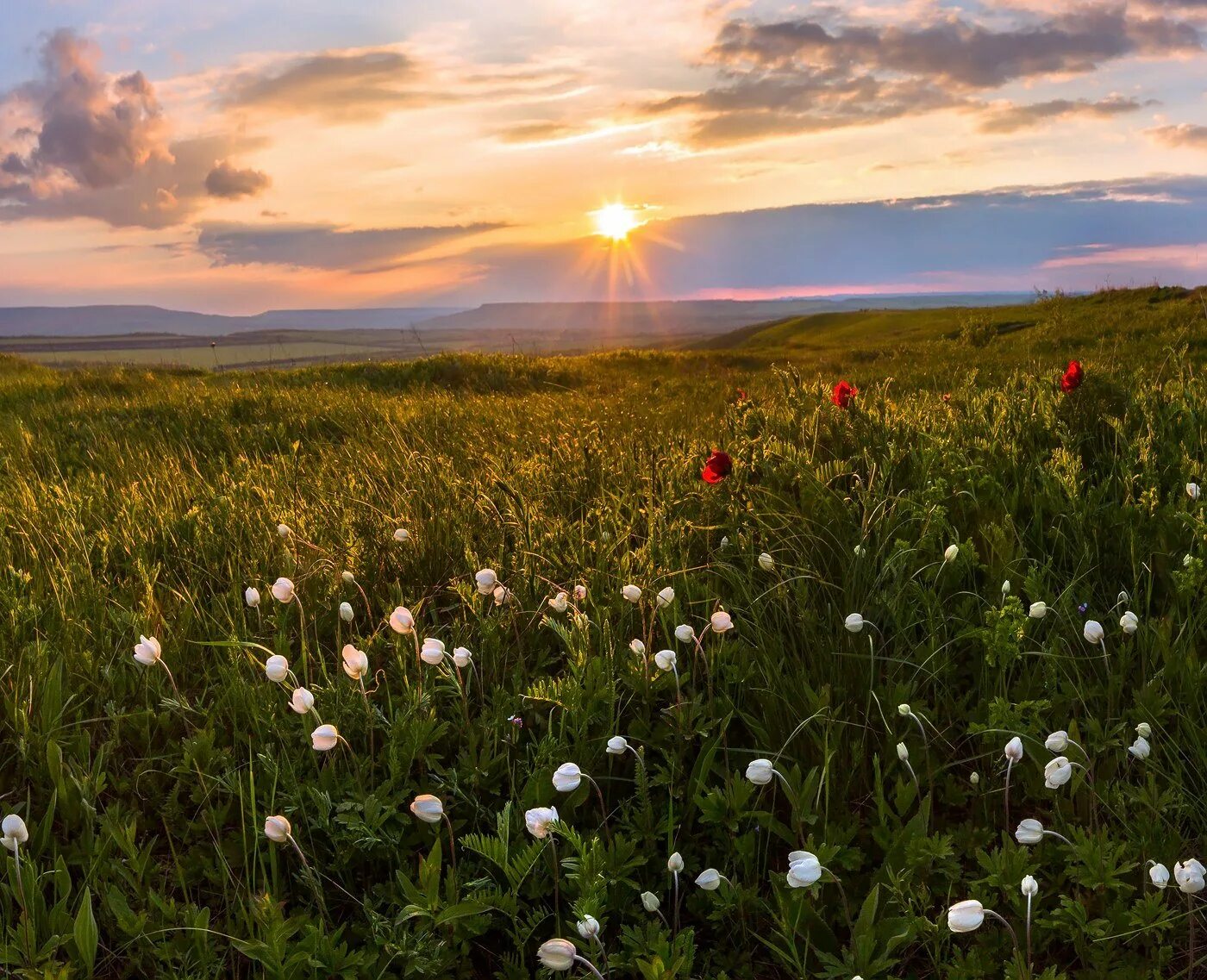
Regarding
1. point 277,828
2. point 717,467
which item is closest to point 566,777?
point 277,828

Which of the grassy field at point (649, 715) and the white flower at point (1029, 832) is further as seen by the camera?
the grassy field at point (649, 715)

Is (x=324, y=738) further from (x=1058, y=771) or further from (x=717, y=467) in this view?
(x=717, y=467)

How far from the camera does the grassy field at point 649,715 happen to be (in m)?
2.12

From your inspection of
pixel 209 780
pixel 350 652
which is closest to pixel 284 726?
pixel 209 780

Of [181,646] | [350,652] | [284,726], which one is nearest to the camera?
[350,652]

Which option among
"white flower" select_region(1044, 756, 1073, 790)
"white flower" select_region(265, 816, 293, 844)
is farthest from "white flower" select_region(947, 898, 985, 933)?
"white flower" select_region(265, 816, 293, 844)

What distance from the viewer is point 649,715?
9.20 ft

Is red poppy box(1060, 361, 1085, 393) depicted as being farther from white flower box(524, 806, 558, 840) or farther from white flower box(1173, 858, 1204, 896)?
white flower box(524, 806, 558, 840)

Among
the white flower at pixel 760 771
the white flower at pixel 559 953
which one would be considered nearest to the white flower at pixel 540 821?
the white flower at pixel 559 953

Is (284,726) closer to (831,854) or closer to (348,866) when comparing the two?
(348,866)

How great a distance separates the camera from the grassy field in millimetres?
2121

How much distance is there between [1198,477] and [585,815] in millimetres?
3304

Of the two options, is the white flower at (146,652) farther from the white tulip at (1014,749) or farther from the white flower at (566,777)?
the white tulip at (1014,749)

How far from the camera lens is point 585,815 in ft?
8.49
